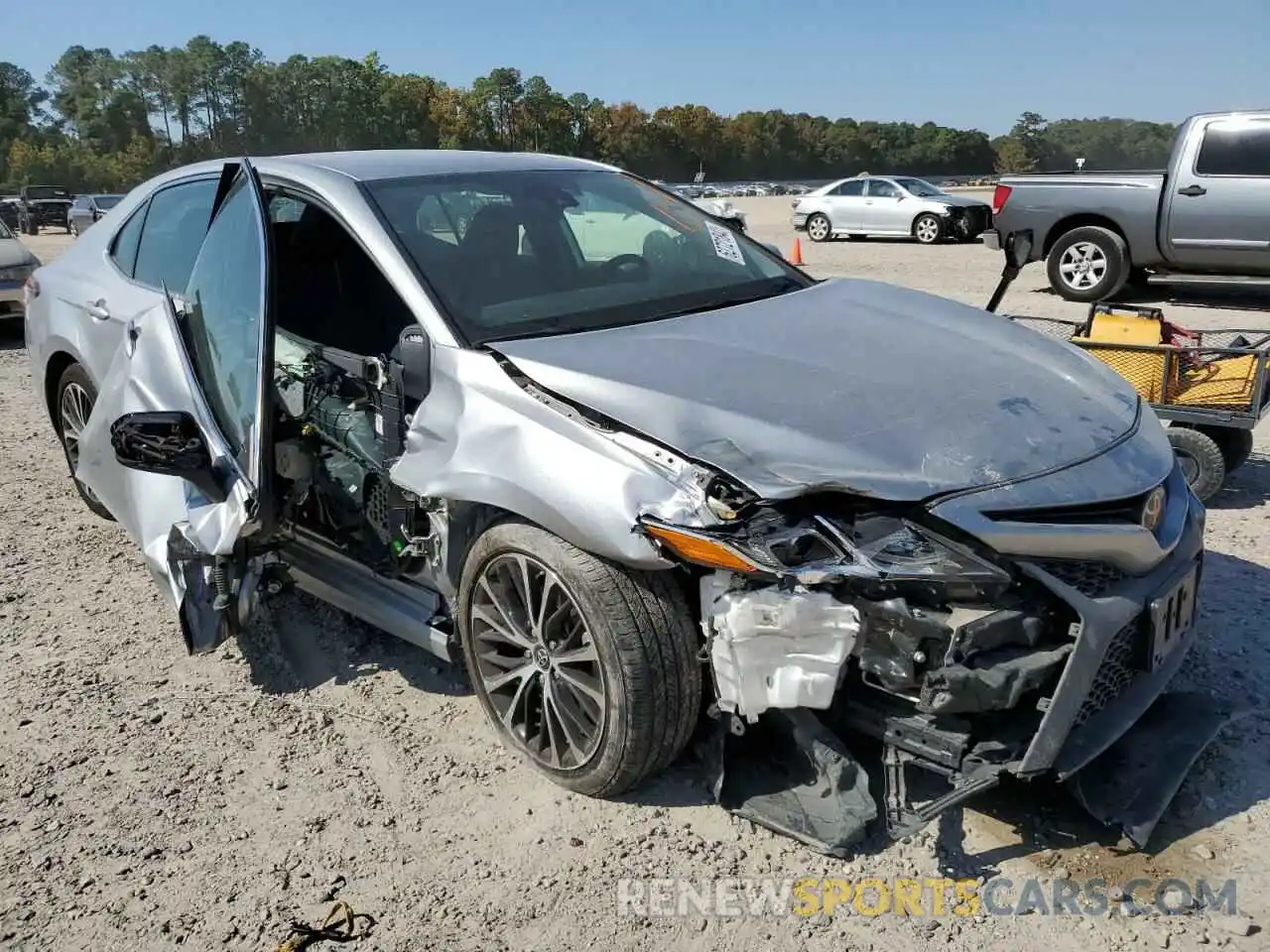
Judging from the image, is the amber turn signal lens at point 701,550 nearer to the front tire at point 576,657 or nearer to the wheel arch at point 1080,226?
the front tire at point 576,657

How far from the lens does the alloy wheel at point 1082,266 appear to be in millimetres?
10914

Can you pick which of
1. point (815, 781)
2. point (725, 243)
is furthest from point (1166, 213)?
point (815, 781)

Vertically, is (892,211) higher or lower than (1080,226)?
higher

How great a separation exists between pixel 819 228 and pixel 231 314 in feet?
62.8

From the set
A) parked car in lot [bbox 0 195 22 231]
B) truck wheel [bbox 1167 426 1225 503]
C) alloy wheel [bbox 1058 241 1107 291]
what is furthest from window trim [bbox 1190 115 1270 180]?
parked car in lot [bbox 0 195 22 231]

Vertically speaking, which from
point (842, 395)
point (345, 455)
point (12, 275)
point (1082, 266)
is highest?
point (1082, 266)

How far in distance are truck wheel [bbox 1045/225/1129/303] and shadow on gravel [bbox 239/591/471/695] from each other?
9.56 m

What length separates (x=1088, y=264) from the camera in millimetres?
11000

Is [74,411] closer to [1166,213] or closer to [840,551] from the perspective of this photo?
[840,551]

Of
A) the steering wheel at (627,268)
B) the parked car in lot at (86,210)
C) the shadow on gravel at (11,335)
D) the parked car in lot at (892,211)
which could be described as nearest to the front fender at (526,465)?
the steering wheel at (627,268)

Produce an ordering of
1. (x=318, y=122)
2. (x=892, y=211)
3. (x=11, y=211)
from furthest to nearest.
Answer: (x=318, y=122) < (x=11, y=211) < (x=892, y=211)

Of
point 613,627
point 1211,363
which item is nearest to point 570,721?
point 613,627

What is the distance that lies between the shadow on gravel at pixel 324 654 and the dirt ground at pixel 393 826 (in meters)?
0.01

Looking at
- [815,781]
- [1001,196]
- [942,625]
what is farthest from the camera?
[1001,196]
